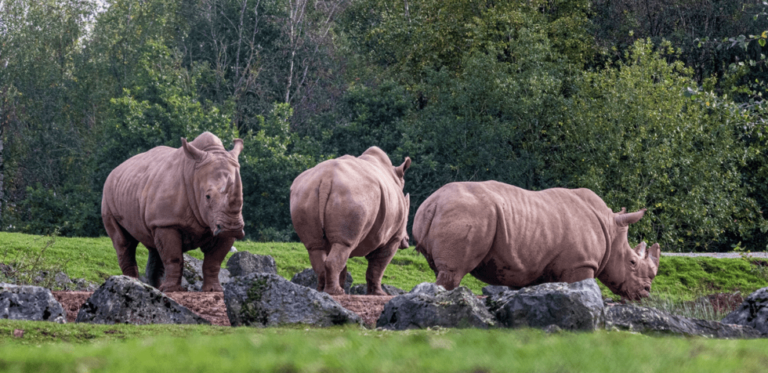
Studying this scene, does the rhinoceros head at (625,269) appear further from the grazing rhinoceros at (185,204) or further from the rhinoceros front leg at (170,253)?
the rhinoceros front leg at (170,253)

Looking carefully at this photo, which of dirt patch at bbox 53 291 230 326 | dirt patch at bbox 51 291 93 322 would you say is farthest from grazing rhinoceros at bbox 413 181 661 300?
dirt patch at bbox 51 291 93 322

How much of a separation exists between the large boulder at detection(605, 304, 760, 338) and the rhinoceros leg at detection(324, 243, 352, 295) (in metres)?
3.31

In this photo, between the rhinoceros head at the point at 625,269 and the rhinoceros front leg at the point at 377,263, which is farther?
the rhinoceros front leg at the point at 377,263

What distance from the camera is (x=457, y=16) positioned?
1544 inches

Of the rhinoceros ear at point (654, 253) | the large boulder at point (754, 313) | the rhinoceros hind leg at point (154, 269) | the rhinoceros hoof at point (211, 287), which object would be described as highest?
the rhinoceros hind leg at point (154, 269)

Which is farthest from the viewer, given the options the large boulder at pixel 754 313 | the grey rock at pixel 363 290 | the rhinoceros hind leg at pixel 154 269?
the grey rock at pixel 363 290

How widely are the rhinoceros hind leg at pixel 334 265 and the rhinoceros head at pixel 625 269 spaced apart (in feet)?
13.9

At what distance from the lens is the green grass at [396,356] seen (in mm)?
3977

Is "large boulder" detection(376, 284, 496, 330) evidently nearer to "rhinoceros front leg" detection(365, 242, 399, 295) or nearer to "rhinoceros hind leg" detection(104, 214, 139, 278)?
"rhinoceros front leg" detection(365, 242, 399, 295)

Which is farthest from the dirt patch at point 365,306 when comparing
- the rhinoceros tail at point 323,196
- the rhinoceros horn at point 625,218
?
the rhinoceros horn at point 625,218

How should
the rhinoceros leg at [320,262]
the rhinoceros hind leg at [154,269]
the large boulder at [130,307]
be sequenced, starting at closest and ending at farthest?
the large boulder at [130,307]
the rhinoceros leg at [320,262]
the rhinoceros hind leg at [154,269]

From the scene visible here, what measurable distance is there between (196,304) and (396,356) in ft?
18.1

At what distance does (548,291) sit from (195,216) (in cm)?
512

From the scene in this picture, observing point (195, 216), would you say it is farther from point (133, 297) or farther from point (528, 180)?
point (528, 180)
